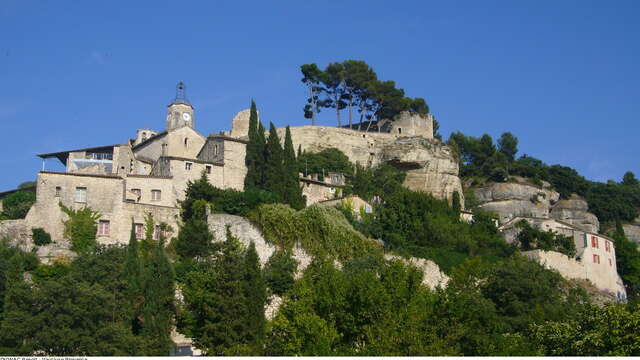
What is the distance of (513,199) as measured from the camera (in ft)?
237

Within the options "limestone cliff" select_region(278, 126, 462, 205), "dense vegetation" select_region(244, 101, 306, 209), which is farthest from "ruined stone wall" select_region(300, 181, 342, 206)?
"limestone cliff" select_region(278, 126, 462, 205)

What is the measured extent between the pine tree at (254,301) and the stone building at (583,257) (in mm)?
23586

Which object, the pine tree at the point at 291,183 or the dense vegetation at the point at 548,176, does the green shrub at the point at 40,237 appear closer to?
the pine tree at the point at 291,183

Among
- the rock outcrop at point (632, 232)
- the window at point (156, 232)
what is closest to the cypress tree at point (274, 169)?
the window at point (156, 232)

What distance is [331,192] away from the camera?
202 ft

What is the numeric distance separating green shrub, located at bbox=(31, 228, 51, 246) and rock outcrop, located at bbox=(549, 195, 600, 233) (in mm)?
41510

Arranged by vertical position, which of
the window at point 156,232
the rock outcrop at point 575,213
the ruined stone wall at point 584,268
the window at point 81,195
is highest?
the rock outcrop at point 575,213

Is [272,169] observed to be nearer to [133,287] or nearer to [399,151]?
[133,287]

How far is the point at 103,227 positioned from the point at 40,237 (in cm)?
339

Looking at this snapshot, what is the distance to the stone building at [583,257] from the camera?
58.4 m

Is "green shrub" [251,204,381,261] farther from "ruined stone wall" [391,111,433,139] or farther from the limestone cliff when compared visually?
"ruined stone wall" [391,111,433,139]

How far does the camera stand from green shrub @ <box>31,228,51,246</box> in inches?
1898

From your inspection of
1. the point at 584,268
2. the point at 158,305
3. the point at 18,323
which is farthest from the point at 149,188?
the point at 584,268

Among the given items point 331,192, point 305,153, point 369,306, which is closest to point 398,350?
point 369,306
